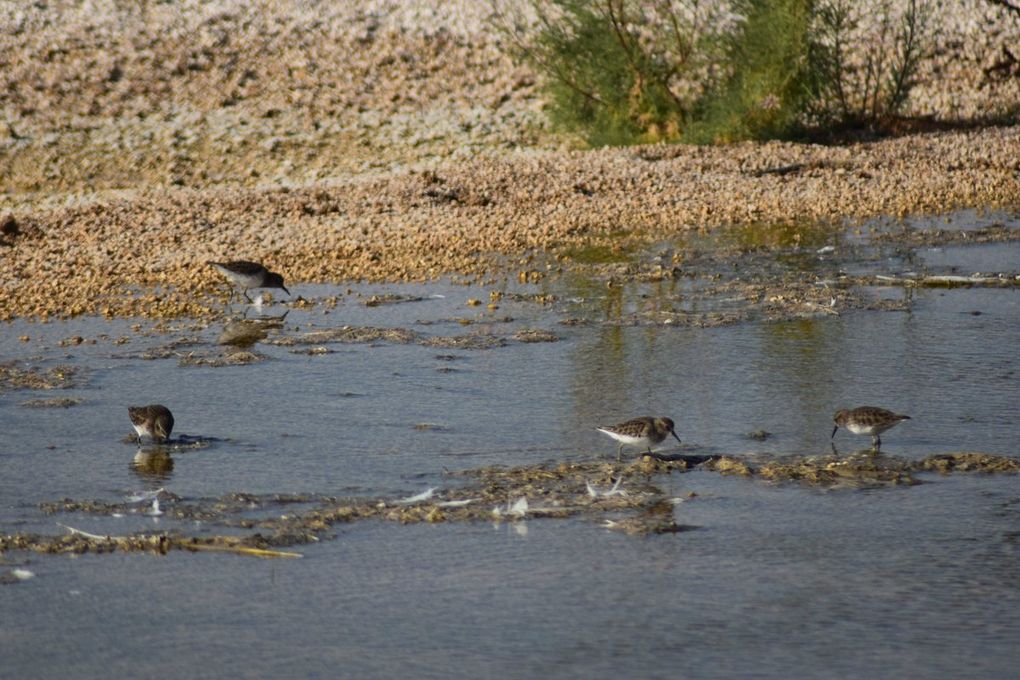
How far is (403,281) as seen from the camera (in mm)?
16359

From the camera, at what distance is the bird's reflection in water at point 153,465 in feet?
29.9

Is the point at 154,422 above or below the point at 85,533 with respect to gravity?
above

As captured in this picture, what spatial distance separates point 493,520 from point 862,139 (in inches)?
727

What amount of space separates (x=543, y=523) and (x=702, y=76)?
62.8ft

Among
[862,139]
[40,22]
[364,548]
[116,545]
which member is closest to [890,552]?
[364,548]

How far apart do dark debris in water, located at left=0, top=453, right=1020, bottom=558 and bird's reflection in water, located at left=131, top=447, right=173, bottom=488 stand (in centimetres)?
37

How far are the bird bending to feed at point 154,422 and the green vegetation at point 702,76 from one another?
16048 millimetres

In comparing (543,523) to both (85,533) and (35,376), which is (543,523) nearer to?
(85,533)

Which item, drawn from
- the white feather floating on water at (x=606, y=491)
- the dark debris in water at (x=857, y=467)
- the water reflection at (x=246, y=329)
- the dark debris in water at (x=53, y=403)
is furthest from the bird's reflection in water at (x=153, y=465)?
the water reflection at (x=246, y=329)

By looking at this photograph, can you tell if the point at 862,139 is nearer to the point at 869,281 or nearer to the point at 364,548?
the point at 869,281

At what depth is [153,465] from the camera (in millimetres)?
9430

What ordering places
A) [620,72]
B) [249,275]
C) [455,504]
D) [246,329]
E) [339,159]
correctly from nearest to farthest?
[455,504]
[246,329]
[249,275]
[339,159]
[620,72]

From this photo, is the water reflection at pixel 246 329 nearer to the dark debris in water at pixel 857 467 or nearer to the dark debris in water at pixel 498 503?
the dark debris in water at pixel 498 503

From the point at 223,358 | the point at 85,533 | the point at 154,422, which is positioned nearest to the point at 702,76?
the point at 223,358
